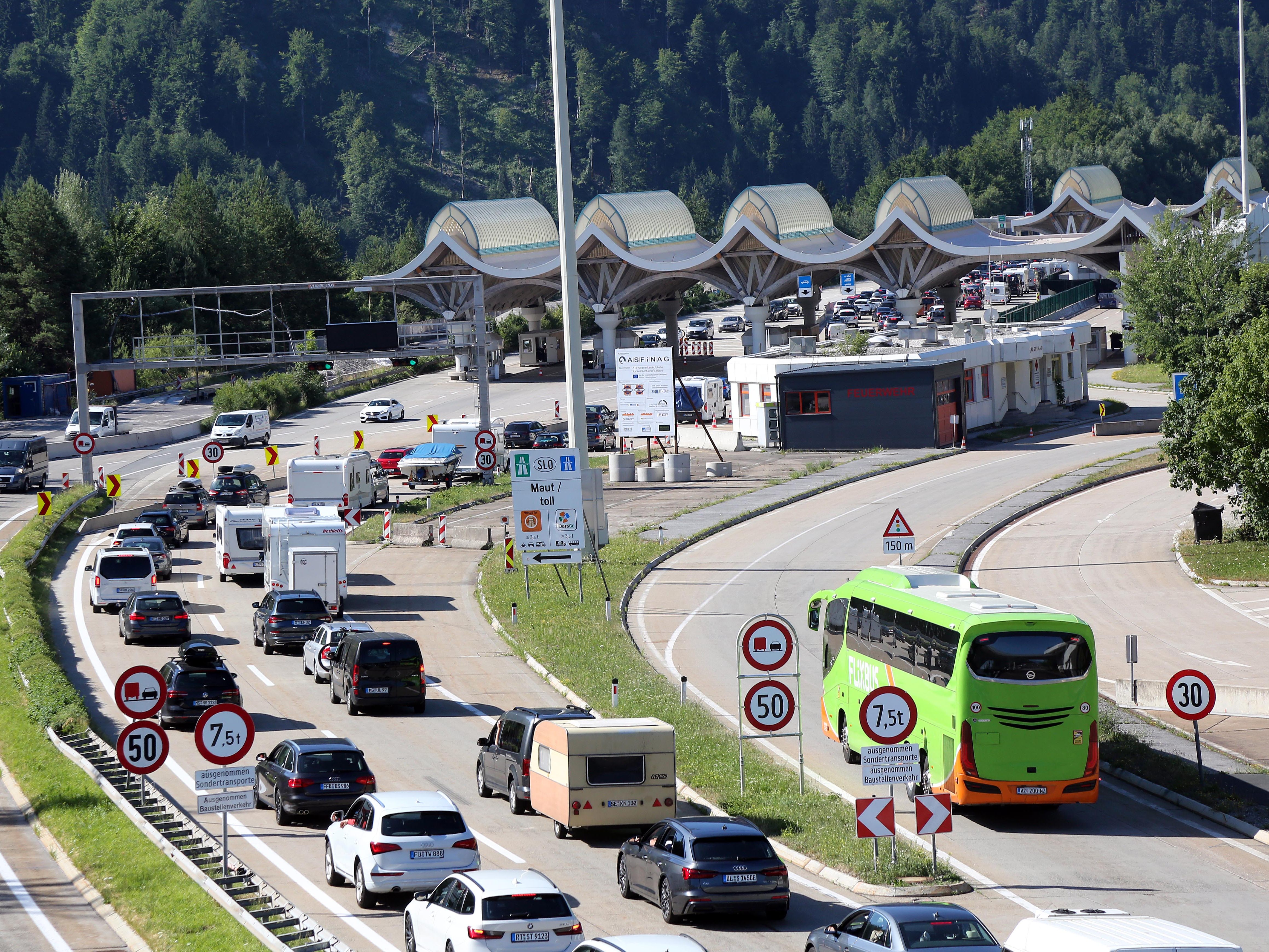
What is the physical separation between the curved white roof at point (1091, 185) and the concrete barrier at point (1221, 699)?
126961mm

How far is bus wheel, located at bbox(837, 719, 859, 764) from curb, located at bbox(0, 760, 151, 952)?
1242cm

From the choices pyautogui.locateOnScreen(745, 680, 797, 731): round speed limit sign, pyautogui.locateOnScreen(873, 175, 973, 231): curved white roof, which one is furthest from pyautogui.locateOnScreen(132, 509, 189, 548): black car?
pyautogui.locateOnScreen(873, 175, 973, 231): curved white roof

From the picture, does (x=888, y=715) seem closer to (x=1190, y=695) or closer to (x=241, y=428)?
(x=1190, y=695)

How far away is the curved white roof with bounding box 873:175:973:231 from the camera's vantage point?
360 feet

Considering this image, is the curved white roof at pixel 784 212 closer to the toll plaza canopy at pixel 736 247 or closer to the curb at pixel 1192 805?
the toll plaza canopy at pixel 736 247

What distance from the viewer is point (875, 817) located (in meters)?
19.2

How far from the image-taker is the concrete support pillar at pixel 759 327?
109500 millimetres

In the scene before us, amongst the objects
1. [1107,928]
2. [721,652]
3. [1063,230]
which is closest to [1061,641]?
[1107,928]

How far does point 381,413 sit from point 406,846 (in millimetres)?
73068

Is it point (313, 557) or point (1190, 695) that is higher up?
point (313, 557)

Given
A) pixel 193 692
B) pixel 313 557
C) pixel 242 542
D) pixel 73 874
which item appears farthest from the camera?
pixel 242 542

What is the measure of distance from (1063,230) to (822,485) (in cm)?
10675

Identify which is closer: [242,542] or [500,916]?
[500,916]

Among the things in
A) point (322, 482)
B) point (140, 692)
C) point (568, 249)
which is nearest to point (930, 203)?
point (322, 482)
